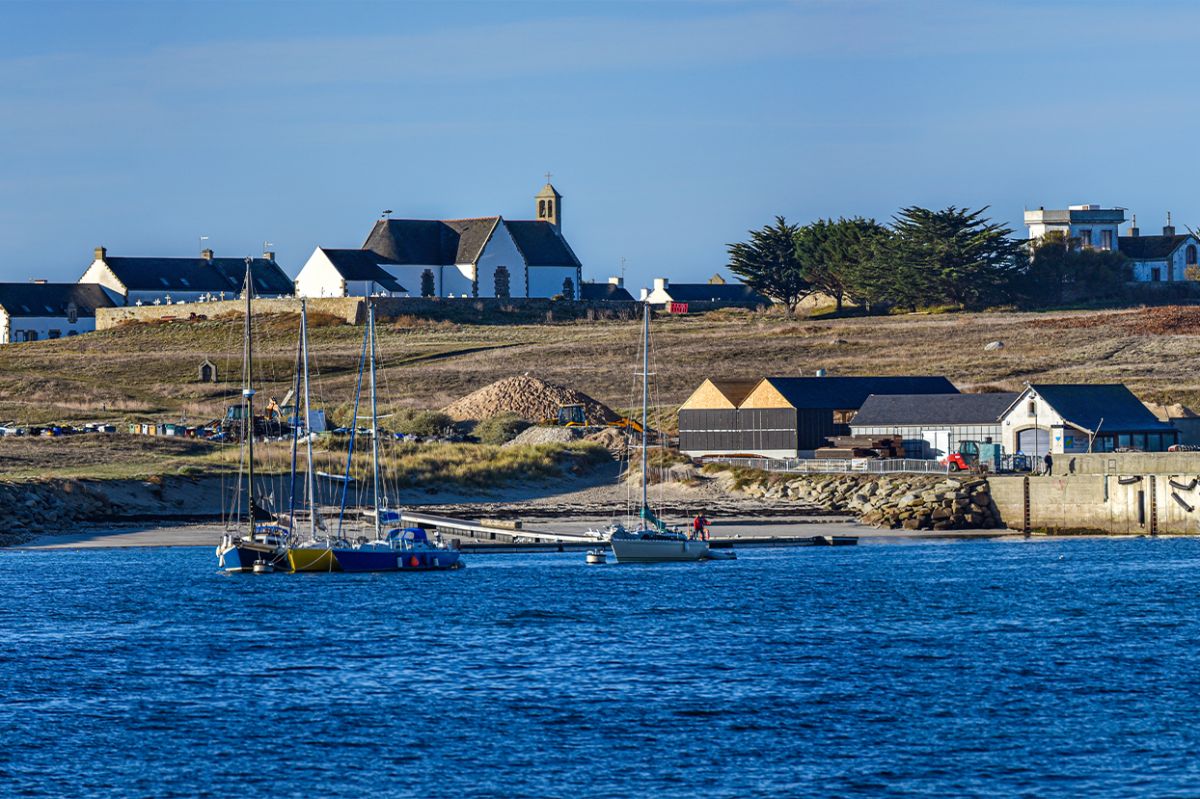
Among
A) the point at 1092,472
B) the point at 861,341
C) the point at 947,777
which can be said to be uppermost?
the point at 861,341

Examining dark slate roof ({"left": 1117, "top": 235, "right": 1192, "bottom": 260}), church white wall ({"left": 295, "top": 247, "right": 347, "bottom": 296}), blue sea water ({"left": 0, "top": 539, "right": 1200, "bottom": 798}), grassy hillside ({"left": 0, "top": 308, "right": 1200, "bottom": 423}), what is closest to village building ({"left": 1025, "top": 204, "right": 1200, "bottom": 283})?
dark slate roof ({"left": 1117, "top": 235, "right": 1192, "bottom": 260})

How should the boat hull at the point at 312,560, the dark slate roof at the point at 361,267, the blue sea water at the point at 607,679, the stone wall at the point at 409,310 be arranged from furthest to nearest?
the dark slate roof at the point at 361,267 < the stone wall at the point at 409,310 < the boat hull at the point at 312,560 < the blue sea water at the point at 607,679

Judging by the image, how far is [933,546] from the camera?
70.2m

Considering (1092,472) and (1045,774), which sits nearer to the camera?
(1045,774)

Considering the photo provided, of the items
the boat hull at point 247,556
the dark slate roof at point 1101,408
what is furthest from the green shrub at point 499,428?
the boat hull at point 247,556

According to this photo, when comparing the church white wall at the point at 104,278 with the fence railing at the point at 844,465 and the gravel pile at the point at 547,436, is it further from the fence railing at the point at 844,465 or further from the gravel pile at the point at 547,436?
the fence railing at the point at 844,465

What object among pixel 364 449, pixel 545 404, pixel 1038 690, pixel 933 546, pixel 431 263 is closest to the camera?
pixel 1038 690

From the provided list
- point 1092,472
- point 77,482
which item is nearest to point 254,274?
point 77,482

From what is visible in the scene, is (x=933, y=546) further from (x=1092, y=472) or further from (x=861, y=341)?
(x=861, y=341)

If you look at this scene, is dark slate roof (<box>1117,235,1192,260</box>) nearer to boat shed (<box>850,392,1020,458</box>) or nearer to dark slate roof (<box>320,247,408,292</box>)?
dark slate roof (<box>320,247,408,292</box>)

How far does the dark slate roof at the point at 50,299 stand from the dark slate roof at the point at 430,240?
2284cm

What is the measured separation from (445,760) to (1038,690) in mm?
14172

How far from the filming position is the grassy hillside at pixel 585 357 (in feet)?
357

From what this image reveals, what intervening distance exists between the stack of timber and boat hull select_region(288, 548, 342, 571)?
96.7 feet
